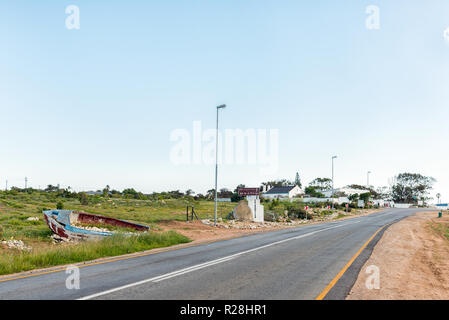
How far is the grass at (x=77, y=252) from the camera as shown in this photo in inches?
415

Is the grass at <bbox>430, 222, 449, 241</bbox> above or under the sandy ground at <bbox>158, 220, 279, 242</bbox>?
under

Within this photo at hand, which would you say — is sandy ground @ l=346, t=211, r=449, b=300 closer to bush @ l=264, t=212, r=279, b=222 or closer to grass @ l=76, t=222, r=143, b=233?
grass @ l=76, t=222, r=143, b=233

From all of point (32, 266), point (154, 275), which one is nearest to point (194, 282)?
point (154, 275)

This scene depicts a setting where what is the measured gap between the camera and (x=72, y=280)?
28.5 ft

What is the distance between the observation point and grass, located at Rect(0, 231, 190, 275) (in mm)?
10530

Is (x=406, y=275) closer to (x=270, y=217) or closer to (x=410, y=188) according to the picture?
(x=270, y=217)

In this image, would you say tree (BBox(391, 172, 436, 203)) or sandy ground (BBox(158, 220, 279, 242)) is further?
tree (BBox(391, 172, 436, 203))

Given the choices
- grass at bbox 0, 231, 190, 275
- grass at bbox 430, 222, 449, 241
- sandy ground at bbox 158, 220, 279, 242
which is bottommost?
grass at bbox 430, 222, 449, 241

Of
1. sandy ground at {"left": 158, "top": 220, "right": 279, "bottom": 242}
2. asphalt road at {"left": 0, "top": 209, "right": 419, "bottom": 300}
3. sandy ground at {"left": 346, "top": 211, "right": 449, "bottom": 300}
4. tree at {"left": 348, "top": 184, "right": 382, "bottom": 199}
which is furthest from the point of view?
tree at {"left": 348, "top": 184, "right": 382, "bottom": 199}

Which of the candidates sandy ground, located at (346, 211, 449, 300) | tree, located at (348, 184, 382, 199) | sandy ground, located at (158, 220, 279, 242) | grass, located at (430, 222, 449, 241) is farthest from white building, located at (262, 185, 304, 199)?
sandy ground, located at (346, 211, 449, 300)

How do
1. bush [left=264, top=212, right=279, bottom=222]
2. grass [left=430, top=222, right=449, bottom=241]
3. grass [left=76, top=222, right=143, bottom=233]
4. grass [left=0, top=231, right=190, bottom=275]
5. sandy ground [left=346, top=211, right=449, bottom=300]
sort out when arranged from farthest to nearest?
bush [left=264, top=212, right=279, bottom=222] → grass [left=430, top=222, right=449, bottom=241] → grass [left=76, top=222, right=143, bottom=233] → grass [left=0, top=231, right=190, bottom=275] → sandy ground [left=346, top=211, right=449, bottom=300]

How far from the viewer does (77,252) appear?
12.3m
